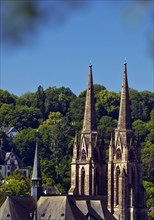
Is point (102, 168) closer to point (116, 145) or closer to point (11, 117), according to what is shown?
point (116, 145)

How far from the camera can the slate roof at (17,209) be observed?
9106 centimetres

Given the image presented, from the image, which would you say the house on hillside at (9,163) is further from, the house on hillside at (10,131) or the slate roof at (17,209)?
the slate roof at (17,209)

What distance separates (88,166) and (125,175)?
3.68 metres

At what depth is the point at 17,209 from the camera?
91.6 meters

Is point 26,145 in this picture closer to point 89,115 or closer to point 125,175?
point 89,115

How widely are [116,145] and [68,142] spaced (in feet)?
216

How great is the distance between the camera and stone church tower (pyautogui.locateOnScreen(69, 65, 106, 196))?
10050cm

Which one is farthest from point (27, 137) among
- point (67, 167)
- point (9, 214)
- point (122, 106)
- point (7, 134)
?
point (9, 214)

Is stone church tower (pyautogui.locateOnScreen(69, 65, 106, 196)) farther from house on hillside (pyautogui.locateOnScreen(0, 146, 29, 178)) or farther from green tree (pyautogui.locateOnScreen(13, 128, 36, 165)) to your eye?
green tree (pyautogui.locateOnScreen(13, 128, 36, 165))

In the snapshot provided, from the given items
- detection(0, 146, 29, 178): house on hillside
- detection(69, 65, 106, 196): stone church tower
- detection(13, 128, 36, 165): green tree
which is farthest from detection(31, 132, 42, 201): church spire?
detection(13, 128, 36, 165): green tree

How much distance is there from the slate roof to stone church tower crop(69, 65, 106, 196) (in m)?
8.22

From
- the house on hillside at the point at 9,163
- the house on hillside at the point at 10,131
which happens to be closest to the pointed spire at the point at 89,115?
the house on hillside at the point at 9,163

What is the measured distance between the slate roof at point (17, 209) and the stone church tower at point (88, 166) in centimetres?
822

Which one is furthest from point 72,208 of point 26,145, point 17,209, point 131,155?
point 26,145
